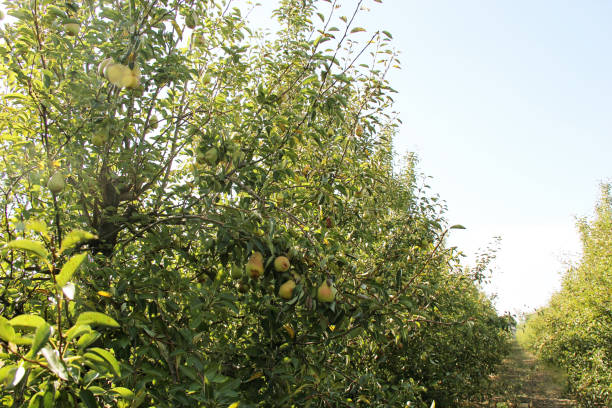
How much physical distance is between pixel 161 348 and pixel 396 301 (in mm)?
1063

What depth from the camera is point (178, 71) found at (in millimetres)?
1970

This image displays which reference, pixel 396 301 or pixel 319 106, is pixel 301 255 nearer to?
pixel 396 301

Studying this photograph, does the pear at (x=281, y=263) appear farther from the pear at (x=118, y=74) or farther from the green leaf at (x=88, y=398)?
the pear at (x=118, y=74)

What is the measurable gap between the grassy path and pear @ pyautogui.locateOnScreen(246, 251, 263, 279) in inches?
289

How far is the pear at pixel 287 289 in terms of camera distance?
155cm

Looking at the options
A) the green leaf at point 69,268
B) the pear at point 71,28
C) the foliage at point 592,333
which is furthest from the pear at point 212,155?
the foliage at point 592,333

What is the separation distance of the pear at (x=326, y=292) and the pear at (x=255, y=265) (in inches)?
10.6

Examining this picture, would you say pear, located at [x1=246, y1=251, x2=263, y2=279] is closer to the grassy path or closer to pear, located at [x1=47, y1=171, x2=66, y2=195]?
pear, located at [x1=47, y1=171, x2=66, y2=195]

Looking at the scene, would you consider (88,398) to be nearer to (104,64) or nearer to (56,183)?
(56,183)

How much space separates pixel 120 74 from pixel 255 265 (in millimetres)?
1056

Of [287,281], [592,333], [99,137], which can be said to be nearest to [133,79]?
[99,137]

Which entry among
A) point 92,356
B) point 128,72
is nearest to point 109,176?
point 128,72

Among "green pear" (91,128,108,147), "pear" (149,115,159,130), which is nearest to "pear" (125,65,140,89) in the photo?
"green pear" (91,128,108,147)

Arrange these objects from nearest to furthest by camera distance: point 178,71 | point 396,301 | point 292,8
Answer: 1. point 396,301
2. point 178,71
3. point 292,8
